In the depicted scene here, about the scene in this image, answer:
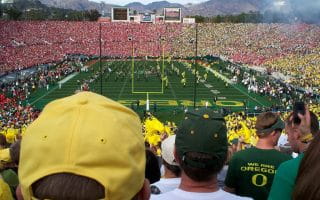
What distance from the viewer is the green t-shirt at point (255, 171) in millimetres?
2713

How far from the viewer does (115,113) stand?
1.21 metres

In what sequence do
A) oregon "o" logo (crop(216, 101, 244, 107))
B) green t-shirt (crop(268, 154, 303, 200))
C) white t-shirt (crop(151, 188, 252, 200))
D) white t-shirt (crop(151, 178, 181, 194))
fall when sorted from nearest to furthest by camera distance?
green t-shirt (crop(268, 154, 303, 200))
white t-shirt (crop(151, 188, 252, 200))
white t-shirt (crop(151, 178, 181, 194))
oregon "o" logo (crop(216, 101, 244, 107))

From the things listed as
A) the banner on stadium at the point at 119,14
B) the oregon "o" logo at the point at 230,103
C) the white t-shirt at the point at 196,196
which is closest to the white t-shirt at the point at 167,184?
the white t-shirt at the point at 196,196

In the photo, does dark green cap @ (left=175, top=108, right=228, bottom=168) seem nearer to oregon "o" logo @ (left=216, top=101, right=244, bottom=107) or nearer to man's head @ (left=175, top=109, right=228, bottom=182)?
man's head @ (left=175, top=109, right=228, bottom=182)

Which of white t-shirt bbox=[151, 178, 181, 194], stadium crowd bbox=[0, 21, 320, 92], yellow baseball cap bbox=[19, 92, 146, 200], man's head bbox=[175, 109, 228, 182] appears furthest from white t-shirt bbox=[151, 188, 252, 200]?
stadium crowd bbox=[0, 21, 320, 92]

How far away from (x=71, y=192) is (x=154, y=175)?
176 centimetres

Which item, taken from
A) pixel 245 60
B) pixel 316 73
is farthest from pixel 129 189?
pixel 245 60

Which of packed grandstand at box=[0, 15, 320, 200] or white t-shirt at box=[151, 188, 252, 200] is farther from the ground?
white t-shirt at box=[151, 188, 252, 200]

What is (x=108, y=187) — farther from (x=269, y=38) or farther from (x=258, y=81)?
(x=269, y=38)

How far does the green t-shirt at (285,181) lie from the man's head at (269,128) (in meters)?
1.23

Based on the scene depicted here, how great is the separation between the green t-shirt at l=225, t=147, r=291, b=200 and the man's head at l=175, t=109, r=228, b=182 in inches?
32.8

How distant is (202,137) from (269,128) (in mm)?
1263

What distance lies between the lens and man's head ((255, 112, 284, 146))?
9.67ft

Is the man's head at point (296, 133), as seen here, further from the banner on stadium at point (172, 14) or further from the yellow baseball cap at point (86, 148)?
the banner on stadium at point (172, 14)
